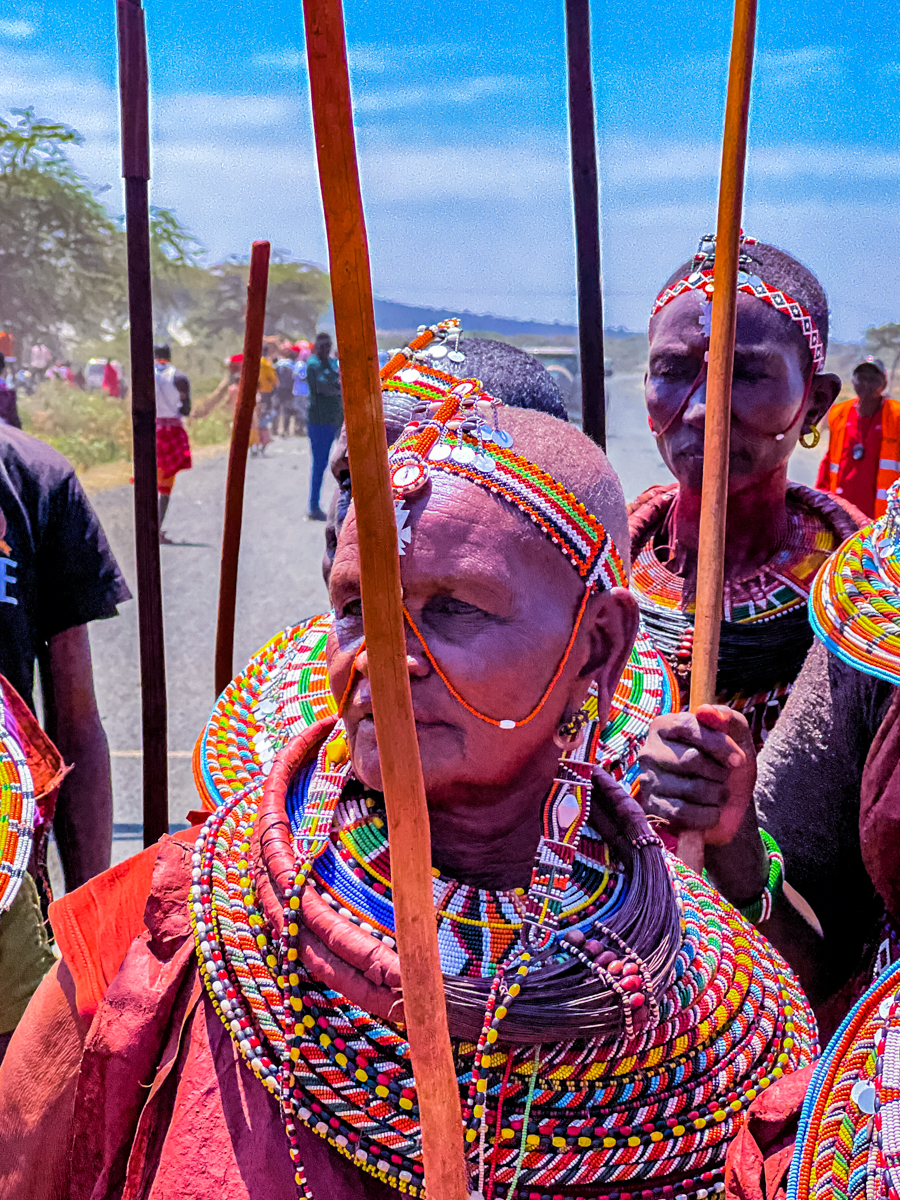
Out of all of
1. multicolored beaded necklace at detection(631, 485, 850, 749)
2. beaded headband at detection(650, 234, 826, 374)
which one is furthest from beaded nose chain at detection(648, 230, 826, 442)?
multicolored beaded necklace at detection(631, 485, 850, 749)

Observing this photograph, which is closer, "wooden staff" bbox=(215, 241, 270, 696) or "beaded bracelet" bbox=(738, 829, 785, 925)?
"beaded bracelet" bbox=(738, 829, 785, 925)

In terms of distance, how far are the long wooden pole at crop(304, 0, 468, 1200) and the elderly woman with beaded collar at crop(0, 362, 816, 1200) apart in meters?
0.31

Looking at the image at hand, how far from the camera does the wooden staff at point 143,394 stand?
7.48 feet

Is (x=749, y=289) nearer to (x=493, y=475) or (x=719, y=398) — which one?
(x=719, y=398)

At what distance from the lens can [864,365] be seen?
7473mm

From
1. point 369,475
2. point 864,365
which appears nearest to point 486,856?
point 369,475

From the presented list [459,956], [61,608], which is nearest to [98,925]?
[459,956]

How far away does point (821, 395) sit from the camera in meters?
2.55

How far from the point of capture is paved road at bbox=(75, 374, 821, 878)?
6918mm

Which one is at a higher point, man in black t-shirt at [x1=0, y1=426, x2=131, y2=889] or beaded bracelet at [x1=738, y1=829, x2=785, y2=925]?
man in black t-shirt at [x1=0, y1=426, x2=131, y2=889]

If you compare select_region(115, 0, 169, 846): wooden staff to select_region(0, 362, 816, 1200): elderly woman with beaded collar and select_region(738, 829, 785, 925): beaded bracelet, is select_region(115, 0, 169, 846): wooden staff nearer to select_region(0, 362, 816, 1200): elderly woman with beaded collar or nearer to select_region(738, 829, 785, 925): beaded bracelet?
select_region(0, 362, 816, 1200): elderly woman with beaded collar

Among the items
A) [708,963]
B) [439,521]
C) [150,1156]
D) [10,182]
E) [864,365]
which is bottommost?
[150,1156]

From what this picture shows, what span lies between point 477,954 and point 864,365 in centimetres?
699

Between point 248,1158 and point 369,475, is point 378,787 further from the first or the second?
point 369,475
